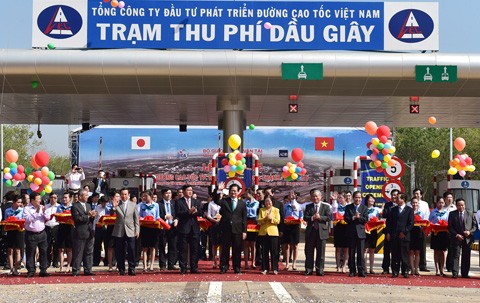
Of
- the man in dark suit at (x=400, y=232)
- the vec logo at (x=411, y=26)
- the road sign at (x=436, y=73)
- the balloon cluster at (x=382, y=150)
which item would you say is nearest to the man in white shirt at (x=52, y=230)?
the man in dark suit at (x=400, y=232)

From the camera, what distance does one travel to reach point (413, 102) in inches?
1042

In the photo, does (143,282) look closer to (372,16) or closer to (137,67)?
(137,67)

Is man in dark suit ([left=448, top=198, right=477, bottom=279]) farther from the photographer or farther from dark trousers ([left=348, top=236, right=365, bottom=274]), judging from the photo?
the photographer

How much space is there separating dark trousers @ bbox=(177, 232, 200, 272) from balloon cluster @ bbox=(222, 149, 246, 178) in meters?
4.90

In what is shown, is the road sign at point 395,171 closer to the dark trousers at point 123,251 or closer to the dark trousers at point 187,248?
the dark trousers at point 187,248

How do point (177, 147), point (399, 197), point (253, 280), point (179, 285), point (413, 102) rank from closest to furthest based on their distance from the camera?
point (179, 285), point (253, 280), point (399, 197), point (413, 102), point (177, 147)

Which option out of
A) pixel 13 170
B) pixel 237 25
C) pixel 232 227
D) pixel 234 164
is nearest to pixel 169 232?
pixel 232 227

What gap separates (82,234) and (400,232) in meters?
6.12

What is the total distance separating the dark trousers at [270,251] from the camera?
59.3 ft

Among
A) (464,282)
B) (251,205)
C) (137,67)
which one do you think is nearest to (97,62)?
(137,67)

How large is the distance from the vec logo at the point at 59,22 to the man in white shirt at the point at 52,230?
5783 mm

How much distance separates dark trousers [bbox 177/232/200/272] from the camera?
18.1 meters

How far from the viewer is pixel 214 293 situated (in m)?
13.4

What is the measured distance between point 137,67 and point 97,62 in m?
0.97
